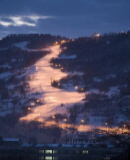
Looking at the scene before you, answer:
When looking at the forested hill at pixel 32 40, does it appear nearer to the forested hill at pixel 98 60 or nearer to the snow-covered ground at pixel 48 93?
the forested hill at pixel 98 60

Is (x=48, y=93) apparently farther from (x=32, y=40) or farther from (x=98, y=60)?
(x=32, y=40)

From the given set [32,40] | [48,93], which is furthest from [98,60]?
[32,40]

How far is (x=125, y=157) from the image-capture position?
297 centimetres

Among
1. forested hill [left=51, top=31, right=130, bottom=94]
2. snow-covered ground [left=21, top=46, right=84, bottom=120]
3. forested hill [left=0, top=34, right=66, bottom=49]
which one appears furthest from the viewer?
forested hill [left=0, top=34, right=66, bottom=49]

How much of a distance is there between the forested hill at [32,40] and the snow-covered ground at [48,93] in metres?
6.45

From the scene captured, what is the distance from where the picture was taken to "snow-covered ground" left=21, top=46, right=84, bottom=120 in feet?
57.9

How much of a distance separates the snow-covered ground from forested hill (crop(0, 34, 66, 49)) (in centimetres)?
645

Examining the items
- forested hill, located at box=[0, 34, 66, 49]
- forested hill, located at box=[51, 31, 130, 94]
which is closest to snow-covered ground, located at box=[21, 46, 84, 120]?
forested hill, located at box=[51, 31, 130, 94]

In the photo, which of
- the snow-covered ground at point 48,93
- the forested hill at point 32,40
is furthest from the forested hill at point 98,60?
the forested hill at point 32,40

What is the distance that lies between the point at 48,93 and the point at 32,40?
16.8 meters

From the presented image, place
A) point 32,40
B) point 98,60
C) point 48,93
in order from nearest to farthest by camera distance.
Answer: point 48,93 < point 98,60 < point 32,40

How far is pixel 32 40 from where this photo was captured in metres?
37.1

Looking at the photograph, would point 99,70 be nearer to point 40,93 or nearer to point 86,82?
Answer: point 86,82

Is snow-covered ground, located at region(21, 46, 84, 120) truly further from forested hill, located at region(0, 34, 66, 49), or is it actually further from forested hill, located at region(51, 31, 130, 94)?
forested hill, located at region(0, 34, 66, 49)
